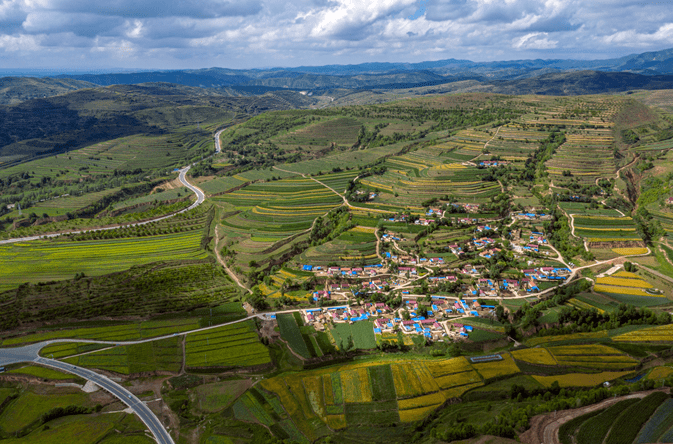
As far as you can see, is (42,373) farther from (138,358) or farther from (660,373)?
(660,373)

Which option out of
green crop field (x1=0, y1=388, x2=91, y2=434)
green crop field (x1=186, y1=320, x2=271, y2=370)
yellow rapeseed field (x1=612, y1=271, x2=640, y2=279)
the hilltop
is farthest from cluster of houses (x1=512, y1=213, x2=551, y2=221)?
green crop field (x1=0, y1=388, x2=91, y2=434)

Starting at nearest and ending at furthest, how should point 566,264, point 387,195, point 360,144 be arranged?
point 566,264, point 387,195, point 360,144

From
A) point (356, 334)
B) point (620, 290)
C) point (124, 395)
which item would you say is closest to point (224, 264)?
point (124, 395)

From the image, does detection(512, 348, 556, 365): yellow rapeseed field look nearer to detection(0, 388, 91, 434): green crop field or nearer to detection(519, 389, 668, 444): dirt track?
detection(519, 389, 668, 444): dirt track

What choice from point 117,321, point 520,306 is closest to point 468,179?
point 520,306

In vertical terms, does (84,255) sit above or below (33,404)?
above

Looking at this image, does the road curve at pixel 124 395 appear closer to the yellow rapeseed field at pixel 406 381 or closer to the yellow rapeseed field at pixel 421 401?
the yellow rapeseed field at pixel 421 401

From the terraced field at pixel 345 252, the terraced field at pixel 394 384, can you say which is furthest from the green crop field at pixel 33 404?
the terraced field at pixel 345 252

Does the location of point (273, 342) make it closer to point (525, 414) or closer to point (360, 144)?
point (525, 414)
